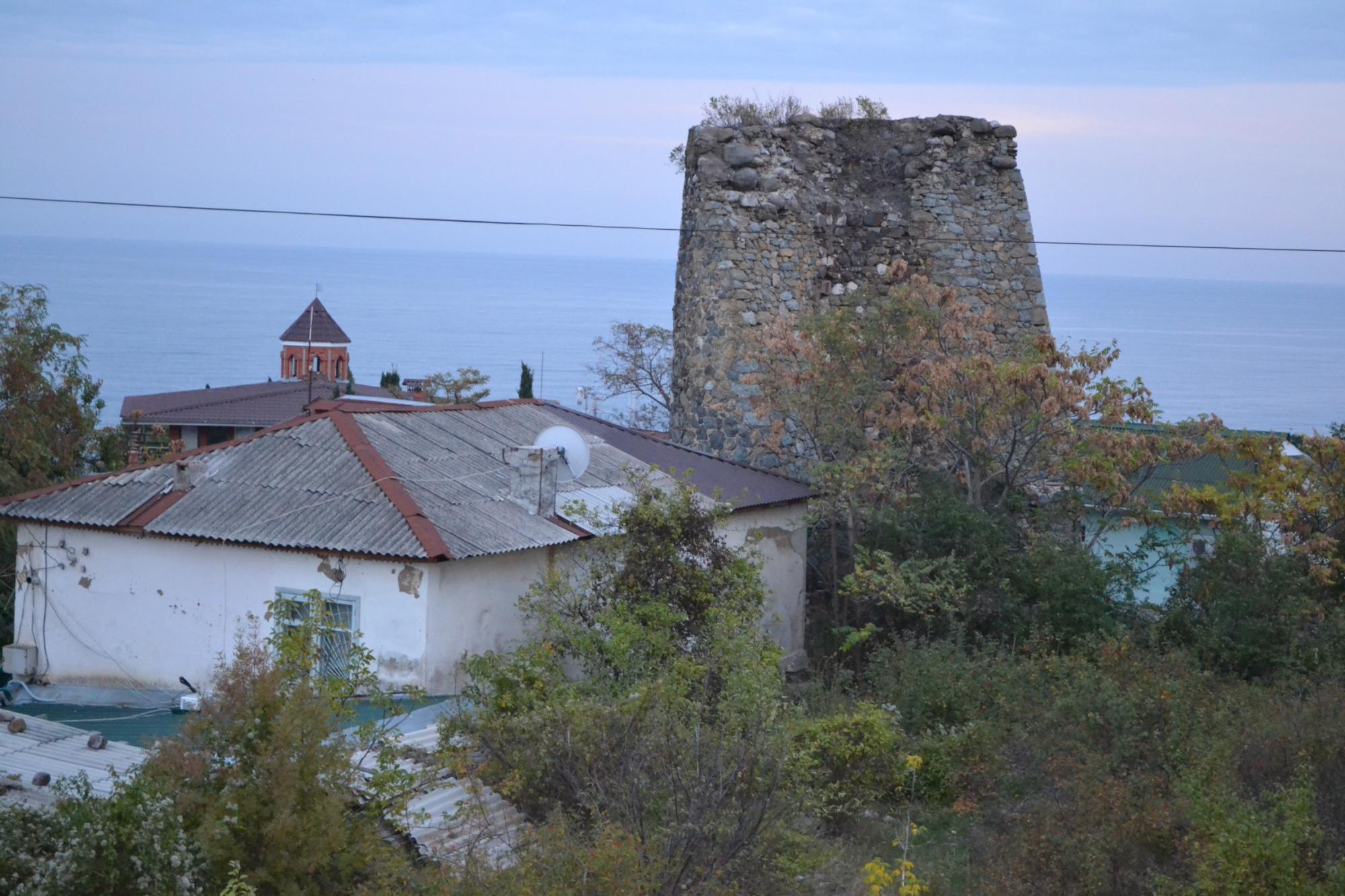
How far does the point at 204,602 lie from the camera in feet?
40.1

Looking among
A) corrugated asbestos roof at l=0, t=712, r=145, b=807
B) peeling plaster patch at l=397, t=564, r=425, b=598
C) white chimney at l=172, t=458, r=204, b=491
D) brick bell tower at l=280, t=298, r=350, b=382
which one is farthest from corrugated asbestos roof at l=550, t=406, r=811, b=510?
brick bell tower at l=280, t=298, r=350, b=382

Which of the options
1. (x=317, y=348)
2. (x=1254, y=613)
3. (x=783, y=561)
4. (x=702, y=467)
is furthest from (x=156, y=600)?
(x=317, y=348)

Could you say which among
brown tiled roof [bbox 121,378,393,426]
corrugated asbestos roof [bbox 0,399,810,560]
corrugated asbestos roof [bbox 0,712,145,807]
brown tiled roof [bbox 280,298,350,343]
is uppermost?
brown tiled roof [bbox 280,298,350,343]

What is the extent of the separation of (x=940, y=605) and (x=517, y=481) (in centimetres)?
524

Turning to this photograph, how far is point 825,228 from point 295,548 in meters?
10.1

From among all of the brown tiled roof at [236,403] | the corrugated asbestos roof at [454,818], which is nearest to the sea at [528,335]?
the brown tiled roof at [236,403]

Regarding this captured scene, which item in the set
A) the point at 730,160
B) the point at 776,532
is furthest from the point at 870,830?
the point at 730,160

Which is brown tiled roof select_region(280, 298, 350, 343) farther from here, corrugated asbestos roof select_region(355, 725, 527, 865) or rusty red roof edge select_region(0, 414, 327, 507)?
corrugated asbestos roof select_region(355, 725, 527, 865)

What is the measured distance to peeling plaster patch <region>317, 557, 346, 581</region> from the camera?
1150 cm

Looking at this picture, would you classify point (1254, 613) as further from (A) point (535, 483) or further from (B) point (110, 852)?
(B) point (110, 852)

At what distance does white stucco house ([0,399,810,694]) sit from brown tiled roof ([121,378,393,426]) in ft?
86.2

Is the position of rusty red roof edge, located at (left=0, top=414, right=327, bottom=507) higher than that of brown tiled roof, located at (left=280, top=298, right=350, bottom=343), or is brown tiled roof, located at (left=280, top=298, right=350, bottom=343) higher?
brown tiled roof, located at (left=280, top=298, right=350, bottom=343)

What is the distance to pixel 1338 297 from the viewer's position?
182m

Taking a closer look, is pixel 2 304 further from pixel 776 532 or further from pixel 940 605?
pixel 940 605
